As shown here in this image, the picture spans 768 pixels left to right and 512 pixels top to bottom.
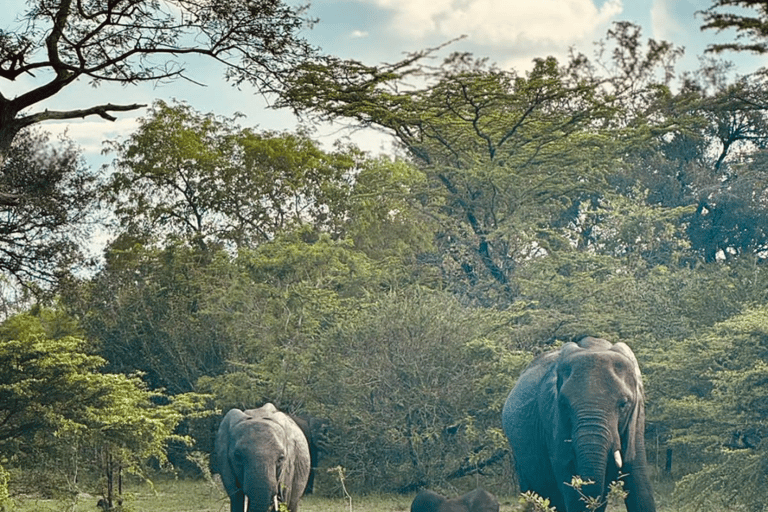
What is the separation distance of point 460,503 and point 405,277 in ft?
40.7

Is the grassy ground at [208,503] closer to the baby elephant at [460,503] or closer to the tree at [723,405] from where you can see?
the baby elephant at [460,503]

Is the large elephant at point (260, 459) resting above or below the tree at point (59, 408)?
below

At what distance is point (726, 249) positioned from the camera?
34.2 m

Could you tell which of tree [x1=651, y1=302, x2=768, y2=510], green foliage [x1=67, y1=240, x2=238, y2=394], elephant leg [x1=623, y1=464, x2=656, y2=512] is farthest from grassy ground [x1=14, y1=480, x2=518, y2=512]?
elephant leg [x1=623, y1=464, x2=656, y2=512]

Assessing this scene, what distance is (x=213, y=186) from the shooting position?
1378 inches

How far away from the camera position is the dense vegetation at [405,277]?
16.4 metres

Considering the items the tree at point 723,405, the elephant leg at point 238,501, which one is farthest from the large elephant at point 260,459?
the tree at point 723,405

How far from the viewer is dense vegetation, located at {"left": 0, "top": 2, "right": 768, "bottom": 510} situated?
16.4m

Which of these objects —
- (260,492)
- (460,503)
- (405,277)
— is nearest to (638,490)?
(460,503)

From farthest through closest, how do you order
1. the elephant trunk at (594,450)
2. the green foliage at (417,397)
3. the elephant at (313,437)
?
the elephant at (313,437)
the green foliage at (417,397)
the elephant trunk at (594,450)

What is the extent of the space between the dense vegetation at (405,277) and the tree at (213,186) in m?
0.07

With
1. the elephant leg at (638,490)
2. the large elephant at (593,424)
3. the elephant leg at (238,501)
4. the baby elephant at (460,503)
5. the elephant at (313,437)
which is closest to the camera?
the large elephant at (593,424)

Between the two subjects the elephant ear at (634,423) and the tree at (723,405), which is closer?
the elephant ear at (634,423)

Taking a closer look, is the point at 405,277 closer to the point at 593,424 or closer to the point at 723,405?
the point at 723,405
